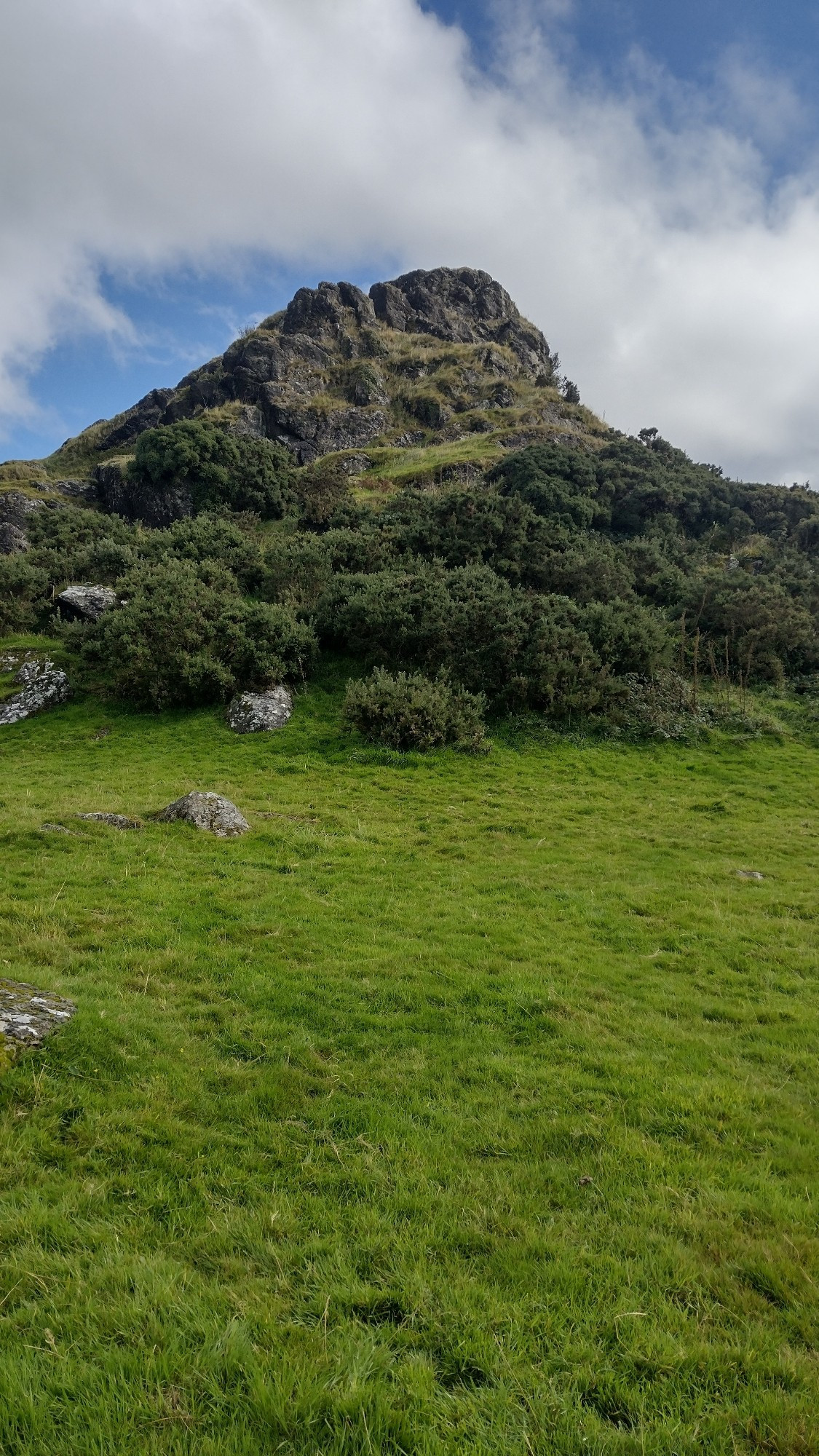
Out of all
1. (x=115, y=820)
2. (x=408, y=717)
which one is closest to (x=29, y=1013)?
(x=115, y=820)

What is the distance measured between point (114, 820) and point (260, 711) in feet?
36.5

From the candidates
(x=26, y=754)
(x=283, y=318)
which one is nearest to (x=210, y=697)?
(x=26, y=754)

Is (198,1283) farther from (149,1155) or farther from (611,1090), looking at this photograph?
(611,1090)

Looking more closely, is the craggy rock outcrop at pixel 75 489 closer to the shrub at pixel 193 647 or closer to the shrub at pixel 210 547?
the shrub at pixel 210 547

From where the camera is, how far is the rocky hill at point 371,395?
2936 inches

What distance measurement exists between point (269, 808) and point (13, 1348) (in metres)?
13.5

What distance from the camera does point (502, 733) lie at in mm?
24719

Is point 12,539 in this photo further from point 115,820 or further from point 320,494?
point 115,820

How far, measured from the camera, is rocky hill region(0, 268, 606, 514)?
74562 millimetres

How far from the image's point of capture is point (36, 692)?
27.2m

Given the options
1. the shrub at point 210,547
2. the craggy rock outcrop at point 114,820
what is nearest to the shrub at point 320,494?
the shrub at point 210,547

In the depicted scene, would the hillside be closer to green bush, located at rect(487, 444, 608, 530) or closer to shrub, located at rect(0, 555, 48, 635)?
shrub, located at rect(0, 555, 48, 635)

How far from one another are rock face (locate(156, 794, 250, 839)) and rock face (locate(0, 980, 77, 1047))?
23.2 ft

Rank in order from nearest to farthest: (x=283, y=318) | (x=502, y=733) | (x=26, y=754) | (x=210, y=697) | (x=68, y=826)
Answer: (x=68, y=826) < (x=26, y=754) < (x=502, y=733) < (x=210, y=697) < (x=283, y=318)
